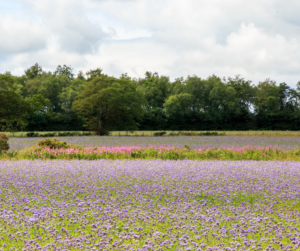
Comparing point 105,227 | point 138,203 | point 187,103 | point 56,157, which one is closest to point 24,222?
point 105,227

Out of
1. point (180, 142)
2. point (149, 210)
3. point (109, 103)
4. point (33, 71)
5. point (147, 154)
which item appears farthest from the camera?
point (33, 71)

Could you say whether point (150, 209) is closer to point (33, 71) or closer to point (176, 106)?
point (176, 106)

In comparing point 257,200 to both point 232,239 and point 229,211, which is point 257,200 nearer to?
point 229,211

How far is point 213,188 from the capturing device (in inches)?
305

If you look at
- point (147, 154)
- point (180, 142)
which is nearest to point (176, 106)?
point (180, 142)

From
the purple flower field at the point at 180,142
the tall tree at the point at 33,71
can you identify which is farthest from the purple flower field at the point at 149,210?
the tall tree at the point at 33,71

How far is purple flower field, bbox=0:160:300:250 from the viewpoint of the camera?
14.9 ft

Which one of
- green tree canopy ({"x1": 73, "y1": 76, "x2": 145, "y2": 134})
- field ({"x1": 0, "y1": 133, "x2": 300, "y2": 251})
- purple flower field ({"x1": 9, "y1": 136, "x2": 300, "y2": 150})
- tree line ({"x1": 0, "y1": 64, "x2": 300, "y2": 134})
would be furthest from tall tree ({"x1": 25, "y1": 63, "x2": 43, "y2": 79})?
field ({"x1": 0, "y1": 133, "x2": 300, "y2": 251})

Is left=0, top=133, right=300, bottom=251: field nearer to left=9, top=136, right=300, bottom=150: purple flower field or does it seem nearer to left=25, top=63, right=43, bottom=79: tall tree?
left=9, top=136, right=300, bottom=150: purple flower field

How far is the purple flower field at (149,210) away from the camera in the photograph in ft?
14.9

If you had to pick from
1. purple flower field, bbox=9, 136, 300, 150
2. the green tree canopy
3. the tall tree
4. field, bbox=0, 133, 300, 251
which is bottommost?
field, bbox=0, 133, 300, 251

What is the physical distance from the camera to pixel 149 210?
600cm

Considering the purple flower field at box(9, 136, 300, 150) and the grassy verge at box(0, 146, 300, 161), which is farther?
the purple flower field at box(9, 136, 300, 150)

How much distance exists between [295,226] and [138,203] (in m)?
2.83
